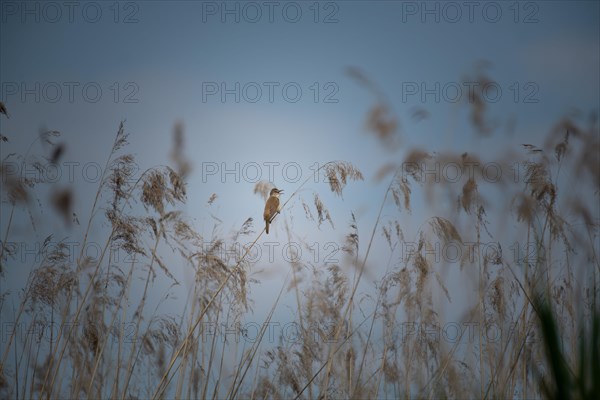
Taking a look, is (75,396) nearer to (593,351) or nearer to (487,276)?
(487,276)

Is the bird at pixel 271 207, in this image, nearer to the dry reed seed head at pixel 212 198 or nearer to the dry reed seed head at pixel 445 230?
the dry reed seed head at pixel 212 198

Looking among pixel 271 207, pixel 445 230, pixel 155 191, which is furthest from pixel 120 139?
pixel 445 230

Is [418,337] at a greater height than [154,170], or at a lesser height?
lesser

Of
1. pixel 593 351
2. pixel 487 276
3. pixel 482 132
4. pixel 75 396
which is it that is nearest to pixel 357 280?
pixel 487 276

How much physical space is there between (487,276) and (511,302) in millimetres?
203

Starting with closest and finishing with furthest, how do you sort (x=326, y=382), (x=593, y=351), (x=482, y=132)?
(x=593, y=351) < (x=326, y=382) < (x=482, y=132)

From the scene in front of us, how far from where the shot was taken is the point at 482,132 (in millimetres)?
3695

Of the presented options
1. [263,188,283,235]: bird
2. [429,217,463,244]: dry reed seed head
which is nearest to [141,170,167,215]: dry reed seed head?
[263,188,283,235]: bird

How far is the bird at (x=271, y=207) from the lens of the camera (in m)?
3.65

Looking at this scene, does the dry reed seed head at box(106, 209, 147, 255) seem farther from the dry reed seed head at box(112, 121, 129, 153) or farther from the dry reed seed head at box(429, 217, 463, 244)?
the dry reed seed head at box(429, 217, 463, 244)

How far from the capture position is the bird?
3.65 meters

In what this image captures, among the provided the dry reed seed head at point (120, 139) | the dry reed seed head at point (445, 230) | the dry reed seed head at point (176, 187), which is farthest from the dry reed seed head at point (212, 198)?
the dry reed seed head at point (445, 230)

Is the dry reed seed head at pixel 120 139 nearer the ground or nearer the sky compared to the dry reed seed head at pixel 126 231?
nearer the sky

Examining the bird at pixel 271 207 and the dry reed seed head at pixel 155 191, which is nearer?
the dry reed seed head at pixel 155 191
